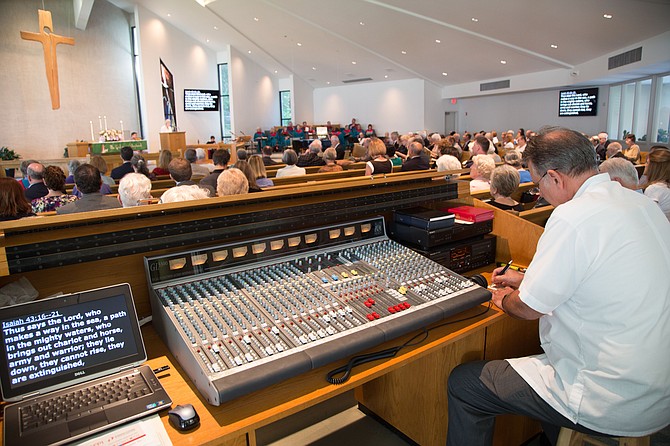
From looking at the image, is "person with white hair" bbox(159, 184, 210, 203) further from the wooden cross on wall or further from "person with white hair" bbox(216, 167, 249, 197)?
the wooden cross on wall

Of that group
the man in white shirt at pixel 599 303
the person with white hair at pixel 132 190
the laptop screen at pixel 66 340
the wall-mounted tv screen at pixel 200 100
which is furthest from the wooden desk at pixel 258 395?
the wall-mounted tv screen at pixel 200 100

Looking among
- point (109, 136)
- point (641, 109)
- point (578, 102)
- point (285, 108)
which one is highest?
point (285, 108)

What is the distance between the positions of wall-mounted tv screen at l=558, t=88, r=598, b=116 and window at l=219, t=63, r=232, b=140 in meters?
12.5

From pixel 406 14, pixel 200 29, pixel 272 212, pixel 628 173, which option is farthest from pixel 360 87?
pixel 272 212

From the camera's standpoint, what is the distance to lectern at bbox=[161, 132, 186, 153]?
13.0 meters

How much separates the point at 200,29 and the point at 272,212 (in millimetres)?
17129

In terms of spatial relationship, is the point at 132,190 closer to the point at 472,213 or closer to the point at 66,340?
the point at 66,340

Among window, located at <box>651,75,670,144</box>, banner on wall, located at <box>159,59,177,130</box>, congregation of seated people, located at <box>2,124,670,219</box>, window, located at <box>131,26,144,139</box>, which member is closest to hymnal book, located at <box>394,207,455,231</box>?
congregation of seated people, located at <box>2,124,670,219</box>

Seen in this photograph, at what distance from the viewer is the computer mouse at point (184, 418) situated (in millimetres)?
1303

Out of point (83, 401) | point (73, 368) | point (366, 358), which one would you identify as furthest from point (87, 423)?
point (366, 358)

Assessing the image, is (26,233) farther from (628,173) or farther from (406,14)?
(406,14)

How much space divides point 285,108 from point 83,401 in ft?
73.2

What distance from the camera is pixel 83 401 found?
4.52 feet

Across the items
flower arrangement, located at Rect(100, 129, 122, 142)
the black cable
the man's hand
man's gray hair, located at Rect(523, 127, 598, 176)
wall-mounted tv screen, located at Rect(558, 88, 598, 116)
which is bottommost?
the black cable
